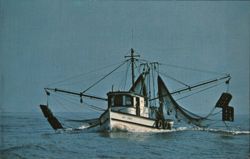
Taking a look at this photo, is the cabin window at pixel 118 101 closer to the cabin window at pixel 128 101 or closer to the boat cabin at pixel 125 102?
the boat cabin at pixel 125 102

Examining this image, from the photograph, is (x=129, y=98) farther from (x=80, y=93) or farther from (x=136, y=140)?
(x=80, y=93)

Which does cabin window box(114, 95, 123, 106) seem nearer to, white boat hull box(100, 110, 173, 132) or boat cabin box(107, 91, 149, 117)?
boat cabin box(107, 91, 149, 117)

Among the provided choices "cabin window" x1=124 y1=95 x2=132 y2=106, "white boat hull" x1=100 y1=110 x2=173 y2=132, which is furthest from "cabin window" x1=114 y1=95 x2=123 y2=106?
"white boat hull" x1=100 y1=110 x2=173 y2=132

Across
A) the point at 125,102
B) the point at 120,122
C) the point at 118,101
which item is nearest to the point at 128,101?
the point at 125,102

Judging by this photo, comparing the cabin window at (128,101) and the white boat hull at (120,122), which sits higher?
the cabin window at (128,101)

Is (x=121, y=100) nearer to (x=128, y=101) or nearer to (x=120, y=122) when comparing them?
(x=128, y=101)

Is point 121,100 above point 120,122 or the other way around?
above

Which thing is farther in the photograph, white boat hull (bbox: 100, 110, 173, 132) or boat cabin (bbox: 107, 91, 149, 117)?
boat cabin (bbox: 107, 91, 149, 117)

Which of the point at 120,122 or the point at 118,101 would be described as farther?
the point at 118,101

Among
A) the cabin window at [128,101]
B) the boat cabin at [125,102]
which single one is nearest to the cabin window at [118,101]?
the boat cabin at [125,102]

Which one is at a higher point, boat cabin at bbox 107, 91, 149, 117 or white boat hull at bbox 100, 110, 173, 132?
boat cabin at bbox 107, 91, 149, 117

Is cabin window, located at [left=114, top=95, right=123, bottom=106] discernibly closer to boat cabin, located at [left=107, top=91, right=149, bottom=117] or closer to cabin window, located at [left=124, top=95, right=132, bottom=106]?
boat cabin, located at [left=107, top=91, right=149, bottom=117]

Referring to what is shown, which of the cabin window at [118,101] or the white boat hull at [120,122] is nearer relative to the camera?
the white boat hull at [120,122]

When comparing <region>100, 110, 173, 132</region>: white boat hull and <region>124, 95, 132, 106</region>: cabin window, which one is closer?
<region>100, 110, 173, 132</region>: white boat hull
